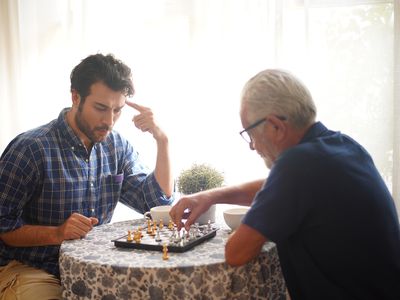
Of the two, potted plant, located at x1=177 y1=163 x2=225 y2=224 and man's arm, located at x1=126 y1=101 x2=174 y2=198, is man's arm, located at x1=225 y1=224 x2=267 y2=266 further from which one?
man's arm, located at x1=126 y1=101 x2=174 y2=198

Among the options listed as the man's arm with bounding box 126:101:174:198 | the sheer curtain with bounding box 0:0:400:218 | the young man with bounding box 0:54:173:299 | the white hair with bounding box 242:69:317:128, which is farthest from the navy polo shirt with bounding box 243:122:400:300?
the sheer curtain with bounding box 0:0:400:218

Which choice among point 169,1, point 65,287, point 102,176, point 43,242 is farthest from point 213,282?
point 169,1

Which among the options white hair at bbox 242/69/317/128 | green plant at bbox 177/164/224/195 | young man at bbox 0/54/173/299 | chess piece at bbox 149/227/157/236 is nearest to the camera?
white hair at bbox 242/69/317/128

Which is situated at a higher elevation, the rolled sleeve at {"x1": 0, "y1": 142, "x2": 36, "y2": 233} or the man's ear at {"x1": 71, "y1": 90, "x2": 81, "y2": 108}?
the man's ear at {"x1": 71, "y1": 90, "x2": 81, "y2": 108}

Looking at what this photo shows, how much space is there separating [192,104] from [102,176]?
69 centimetres

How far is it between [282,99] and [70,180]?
1.03 metres

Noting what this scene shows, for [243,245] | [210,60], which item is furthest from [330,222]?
[210,60]

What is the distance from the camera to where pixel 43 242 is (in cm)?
181

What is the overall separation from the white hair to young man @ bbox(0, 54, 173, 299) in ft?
2.61

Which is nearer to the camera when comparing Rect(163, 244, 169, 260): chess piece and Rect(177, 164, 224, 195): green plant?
Rect(163, 244, 169, 260): chess piece

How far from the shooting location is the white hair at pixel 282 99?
1.36m

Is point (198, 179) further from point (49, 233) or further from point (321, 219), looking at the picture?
point (321, 219)

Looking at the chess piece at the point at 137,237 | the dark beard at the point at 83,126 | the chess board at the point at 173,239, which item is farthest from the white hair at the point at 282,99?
the dark beard at the point at 83,126

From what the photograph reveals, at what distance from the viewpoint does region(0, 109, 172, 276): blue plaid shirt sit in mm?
1860
